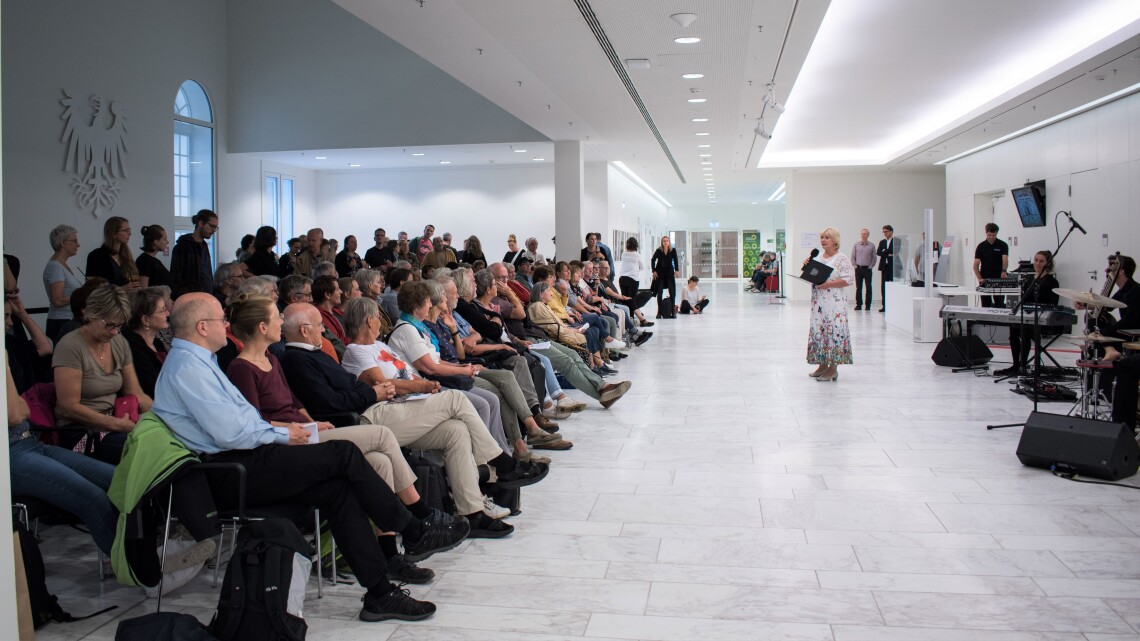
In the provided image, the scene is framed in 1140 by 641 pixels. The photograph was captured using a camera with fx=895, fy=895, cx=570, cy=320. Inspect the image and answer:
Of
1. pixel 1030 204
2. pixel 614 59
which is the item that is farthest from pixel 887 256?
pixel 614 59

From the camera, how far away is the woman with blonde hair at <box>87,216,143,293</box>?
7195 mm

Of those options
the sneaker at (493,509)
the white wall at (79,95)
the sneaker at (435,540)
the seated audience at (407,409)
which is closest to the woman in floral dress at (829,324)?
the sneaker at (493,509)

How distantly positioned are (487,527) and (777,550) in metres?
1.34

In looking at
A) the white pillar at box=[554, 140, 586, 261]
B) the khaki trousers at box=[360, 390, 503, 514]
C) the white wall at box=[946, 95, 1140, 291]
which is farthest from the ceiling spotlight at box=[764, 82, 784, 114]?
the khaki trousers at box=[360, 390, 503, 514]

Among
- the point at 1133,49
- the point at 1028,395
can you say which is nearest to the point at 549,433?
the point at 1028,395

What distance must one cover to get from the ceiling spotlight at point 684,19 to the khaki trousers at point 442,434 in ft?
15.3

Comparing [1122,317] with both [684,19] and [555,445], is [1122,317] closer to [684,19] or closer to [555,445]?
[684,19]

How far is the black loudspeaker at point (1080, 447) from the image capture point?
201 inches

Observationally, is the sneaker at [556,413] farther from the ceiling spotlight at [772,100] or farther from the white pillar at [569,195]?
the white pillar at [569,195]

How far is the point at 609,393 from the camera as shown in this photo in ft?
24.7

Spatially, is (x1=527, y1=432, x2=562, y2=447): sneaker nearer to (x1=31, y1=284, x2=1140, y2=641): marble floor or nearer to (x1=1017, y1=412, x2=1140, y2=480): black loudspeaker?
(x1=31, y1=284, x2=1140, y2=641): marble floor

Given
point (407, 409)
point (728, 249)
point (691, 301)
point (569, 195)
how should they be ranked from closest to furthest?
point (407, 409), point (569, 195), point (691, 301), point (728, 249)

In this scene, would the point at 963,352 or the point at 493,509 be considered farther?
the point at 963,352

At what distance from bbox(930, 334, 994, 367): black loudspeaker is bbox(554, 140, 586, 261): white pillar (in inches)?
296
